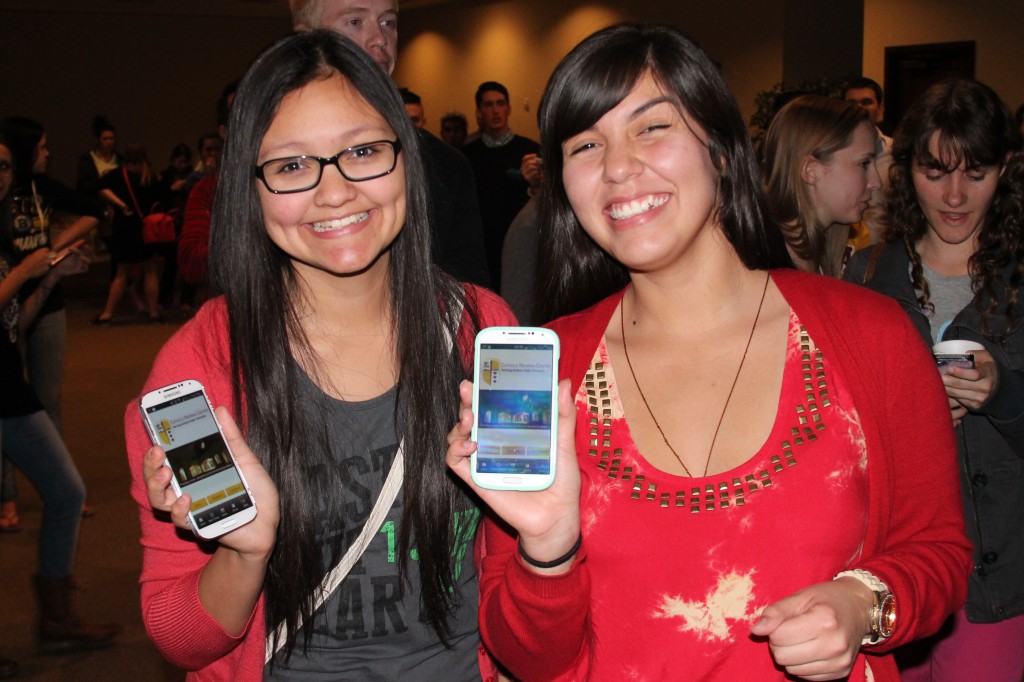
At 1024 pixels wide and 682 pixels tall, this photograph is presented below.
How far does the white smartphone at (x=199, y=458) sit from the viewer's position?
1.46m

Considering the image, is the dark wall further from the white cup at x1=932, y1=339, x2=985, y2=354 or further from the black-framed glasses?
the white cup at x1=932, y1=339, x2=985, y2=354

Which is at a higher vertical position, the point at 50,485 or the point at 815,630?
the point at 815,630

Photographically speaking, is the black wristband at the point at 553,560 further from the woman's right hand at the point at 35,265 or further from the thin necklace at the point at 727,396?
the woman's right hand at the point at 35,265

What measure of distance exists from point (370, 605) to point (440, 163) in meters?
1.71

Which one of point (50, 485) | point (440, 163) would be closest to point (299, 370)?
point (440, 163)

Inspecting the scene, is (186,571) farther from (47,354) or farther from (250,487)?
(47,354)

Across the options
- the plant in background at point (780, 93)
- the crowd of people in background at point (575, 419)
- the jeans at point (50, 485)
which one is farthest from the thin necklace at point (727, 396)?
the plant in background at point (780, 93)

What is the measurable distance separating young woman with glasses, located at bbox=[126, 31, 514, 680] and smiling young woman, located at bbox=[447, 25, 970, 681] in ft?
0.46

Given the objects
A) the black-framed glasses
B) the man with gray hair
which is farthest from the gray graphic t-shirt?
the man with gray hair

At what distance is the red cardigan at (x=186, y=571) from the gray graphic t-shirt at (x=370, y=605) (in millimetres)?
77

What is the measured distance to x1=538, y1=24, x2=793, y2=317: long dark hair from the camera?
160cm

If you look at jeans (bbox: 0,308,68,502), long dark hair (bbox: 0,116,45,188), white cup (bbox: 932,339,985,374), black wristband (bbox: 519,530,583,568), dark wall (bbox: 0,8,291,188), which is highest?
dark wall (bbox: 0,8,291,188)

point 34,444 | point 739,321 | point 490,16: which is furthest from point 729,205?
point 490,16

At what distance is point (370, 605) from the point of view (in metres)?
1.63
